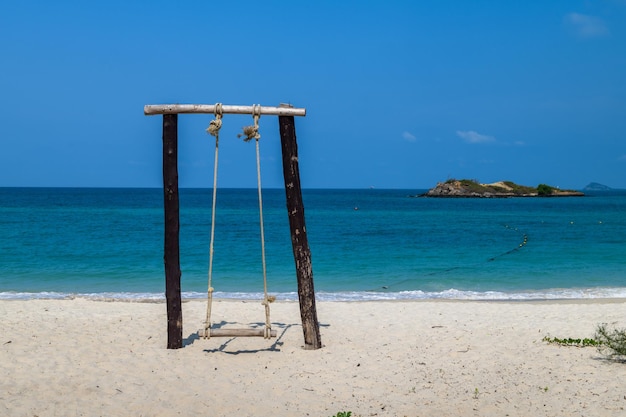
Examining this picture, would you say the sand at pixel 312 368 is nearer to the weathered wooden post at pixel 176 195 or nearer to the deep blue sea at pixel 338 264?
the weathered wooden post at pixel 176 195

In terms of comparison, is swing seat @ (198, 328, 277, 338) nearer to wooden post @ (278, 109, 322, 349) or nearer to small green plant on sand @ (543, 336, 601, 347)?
wooden post @ (278, 109, 322, 349)

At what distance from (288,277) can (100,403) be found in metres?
12.5

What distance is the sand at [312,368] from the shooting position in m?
5.89

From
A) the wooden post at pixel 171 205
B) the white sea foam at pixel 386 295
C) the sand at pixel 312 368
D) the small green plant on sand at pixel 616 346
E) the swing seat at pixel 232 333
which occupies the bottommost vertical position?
the white sea foam at pixel 386 295

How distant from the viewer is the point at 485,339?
28.6 feet

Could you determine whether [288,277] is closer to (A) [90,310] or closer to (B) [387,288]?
(B) [387,288]

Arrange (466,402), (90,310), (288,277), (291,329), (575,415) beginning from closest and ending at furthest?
(575,415) < (466,402) < (291,329) < (90,310) < (288,277)

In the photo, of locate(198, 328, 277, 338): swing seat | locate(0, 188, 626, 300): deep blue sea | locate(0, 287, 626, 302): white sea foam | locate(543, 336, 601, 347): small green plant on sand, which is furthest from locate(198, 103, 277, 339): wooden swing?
locate(0, 188, 626, 300): deep blue sea

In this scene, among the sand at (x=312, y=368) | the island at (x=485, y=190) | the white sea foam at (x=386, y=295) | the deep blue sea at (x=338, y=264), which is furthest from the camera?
the island at (x=485, y=190)

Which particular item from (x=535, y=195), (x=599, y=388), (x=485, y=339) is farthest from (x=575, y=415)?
(x=535, y=195)

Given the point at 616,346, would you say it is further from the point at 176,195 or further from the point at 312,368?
the point at 176,195

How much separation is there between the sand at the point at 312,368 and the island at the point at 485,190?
94.1 m

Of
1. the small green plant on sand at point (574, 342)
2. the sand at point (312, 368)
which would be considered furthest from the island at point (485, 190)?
the small green plant on sand at point (574, 342)

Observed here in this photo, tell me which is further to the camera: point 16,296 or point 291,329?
point 16,296
